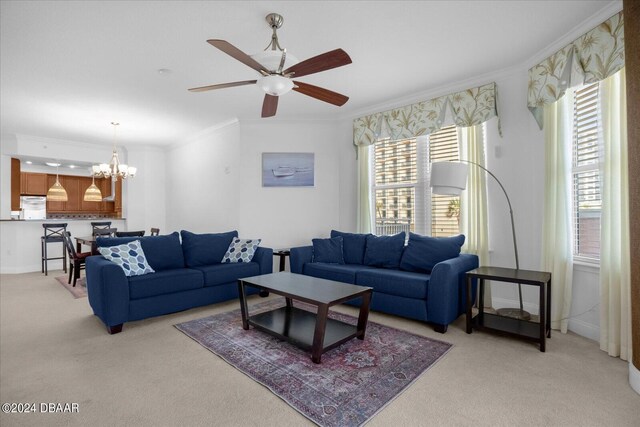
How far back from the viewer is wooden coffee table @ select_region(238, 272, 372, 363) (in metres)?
2.43

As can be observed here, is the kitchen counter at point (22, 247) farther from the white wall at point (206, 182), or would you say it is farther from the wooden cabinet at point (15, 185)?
the white wall at point (206, 182)

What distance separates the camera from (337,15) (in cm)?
263

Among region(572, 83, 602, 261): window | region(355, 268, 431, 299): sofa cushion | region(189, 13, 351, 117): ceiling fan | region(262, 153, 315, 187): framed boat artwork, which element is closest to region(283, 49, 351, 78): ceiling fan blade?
region(189, 13, 351, 117): ceiling fan

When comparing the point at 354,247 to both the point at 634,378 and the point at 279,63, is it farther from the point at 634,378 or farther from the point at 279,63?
the point at 634,378

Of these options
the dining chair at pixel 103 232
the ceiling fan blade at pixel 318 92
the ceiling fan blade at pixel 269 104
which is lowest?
the dining chair at pixel 103 232

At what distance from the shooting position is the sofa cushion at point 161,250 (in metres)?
3.80

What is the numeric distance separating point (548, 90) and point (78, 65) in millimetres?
4811

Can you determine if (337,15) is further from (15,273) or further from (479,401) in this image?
(15,273)

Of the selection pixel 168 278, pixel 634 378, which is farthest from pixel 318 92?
pixel 634 378

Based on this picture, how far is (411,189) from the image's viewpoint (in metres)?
4.66

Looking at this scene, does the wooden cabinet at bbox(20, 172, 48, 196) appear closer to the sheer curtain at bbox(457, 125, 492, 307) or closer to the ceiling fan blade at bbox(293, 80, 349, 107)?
the ceiling fan blade at bbox(293, 80, 349, 107)

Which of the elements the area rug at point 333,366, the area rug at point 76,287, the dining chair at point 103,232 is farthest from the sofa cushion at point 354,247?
the dining chair at point 103,232

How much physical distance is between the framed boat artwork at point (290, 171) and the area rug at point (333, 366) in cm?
270

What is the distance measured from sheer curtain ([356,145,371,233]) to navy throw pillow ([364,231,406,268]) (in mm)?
708
